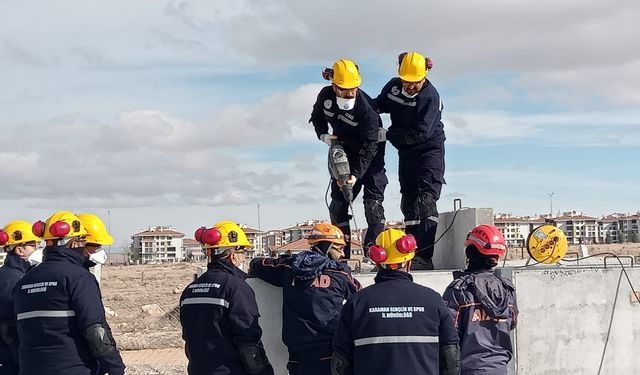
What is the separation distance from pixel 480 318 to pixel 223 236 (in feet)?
6.76

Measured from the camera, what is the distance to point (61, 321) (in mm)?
6492

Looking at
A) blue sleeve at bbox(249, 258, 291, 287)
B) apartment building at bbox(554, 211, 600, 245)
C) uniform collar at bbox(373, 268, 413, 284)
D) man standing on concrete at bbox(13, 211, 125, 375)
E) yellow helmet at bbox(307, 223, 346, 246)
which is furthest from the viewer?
apartment building at bbox(554, 211, 600, 245)

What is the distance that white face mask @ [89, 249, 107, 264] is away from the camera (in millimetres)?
7198

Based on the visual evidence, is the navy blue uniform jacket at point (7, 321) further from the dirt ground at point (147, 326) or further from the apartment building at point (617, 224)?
the apartment building at point (617, 224)

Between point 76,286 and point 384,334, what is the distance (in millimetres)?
2335

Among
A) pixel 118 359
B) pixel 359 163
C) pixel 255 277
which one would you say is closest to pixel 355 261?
pixel 359 163

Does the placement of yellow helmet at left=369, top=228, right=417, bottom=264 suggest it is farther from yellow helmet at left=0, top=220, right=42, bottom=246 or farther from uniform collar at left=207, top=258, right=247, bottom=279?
yellow helmet at left=0, top=220, right=42, bottom=246

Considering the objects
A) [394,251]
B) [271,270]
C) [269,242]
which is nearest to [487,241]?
[394,251]

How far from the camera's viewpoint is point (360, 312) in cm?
580

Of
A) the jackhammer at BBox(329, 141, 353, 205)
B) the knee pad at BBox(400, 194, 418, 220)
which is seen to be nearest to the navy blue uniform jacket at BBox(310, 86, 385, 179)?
the jackhammer at BBox(329, 141, 353, 205)

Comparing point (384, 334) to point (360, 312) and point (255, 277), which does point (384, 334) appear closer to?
point (360, 312)

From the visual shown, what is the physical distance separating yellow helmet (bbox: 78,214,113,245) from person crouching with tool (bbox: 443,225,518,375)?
277 centimetres

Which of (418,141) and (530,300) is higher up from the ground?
(418,141)

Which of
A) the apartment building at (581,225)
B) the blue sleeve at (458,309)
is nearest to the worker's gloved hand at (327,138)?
the blue sleeve at (458,309)
